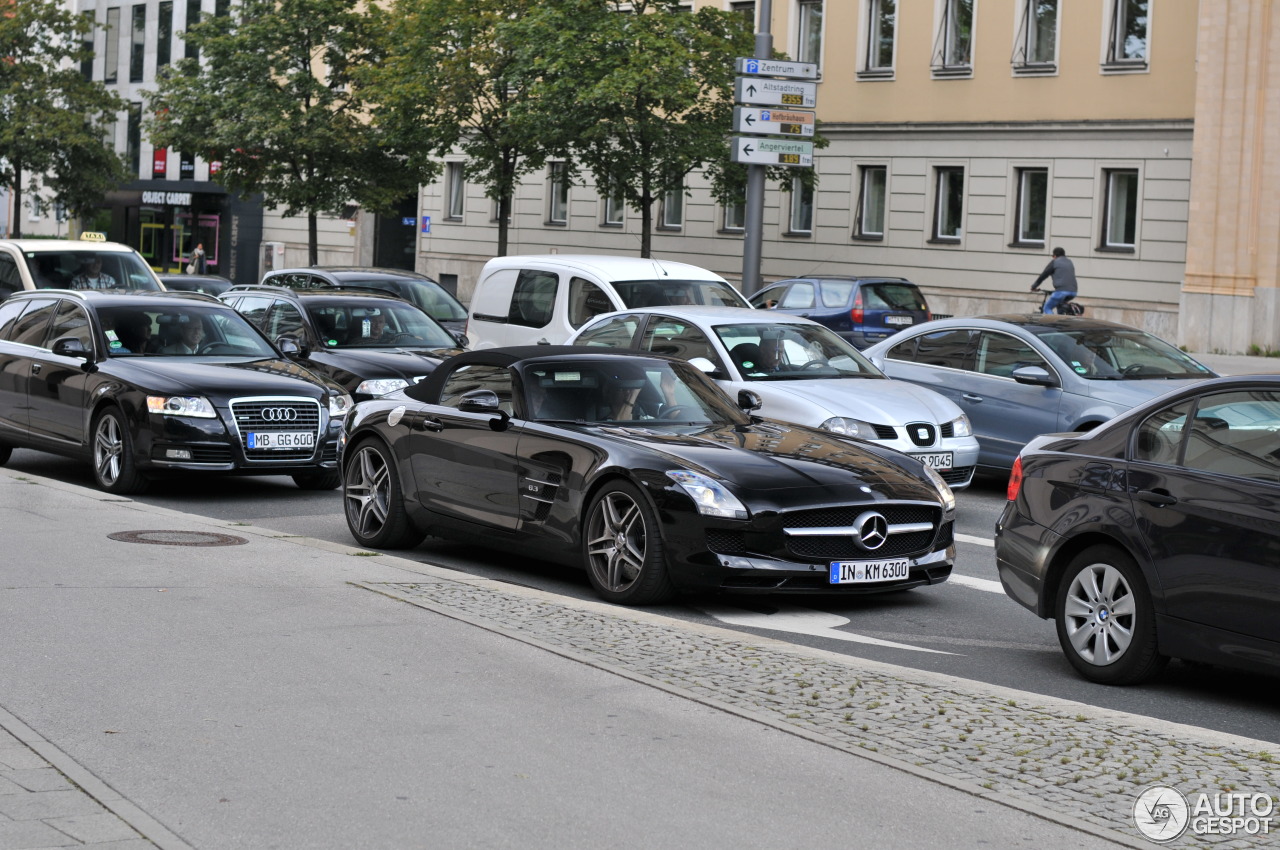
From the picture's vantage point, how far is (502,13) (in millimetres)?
36875

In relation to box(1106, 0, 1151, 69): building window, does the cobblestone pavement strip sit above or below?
below

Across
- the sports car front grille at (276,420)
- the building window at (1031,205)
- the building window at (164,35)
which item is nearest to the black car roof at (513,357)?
the sports car front grille at (276,420)

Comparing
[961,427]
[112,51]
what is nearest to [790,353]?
[961,427]

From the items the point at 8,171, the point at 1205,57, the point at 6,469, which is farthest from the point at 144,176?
the point at 6,469

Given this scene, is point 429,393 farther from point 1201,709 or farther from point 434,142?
point 434,142

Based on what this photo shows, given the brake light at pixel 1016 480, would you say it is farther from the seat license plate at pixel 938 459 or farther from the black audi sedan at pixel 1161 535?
the seat license plate at pixel 938 459

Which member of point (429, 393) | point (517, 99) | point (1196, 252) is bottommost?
point (429, 393)

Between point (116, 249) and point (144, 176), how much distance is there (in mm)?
45928

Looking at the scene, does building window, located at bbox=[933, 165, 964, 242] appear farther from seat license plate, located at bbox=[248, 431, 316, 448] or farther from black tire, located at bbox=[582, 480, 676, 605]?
black tire, located at bbox=[582, 480, 676, 605]

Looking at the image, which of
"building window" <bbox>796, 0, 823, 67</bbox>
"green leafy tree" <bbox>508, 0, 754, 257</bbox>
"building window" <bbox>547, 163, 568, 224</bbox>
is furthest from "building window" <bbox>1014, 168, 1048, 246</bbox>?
"building window" <bbox>547, 163, 568, 224</bbox>

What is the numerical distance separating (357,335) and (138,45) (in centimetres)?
5531

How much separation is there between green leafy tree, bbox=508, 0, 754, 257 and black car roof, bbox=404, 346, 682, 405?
23156mm

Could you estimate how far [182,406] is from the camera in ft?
43.7

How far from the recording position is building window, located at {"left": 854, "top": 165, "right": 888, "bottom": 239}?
39.9m
